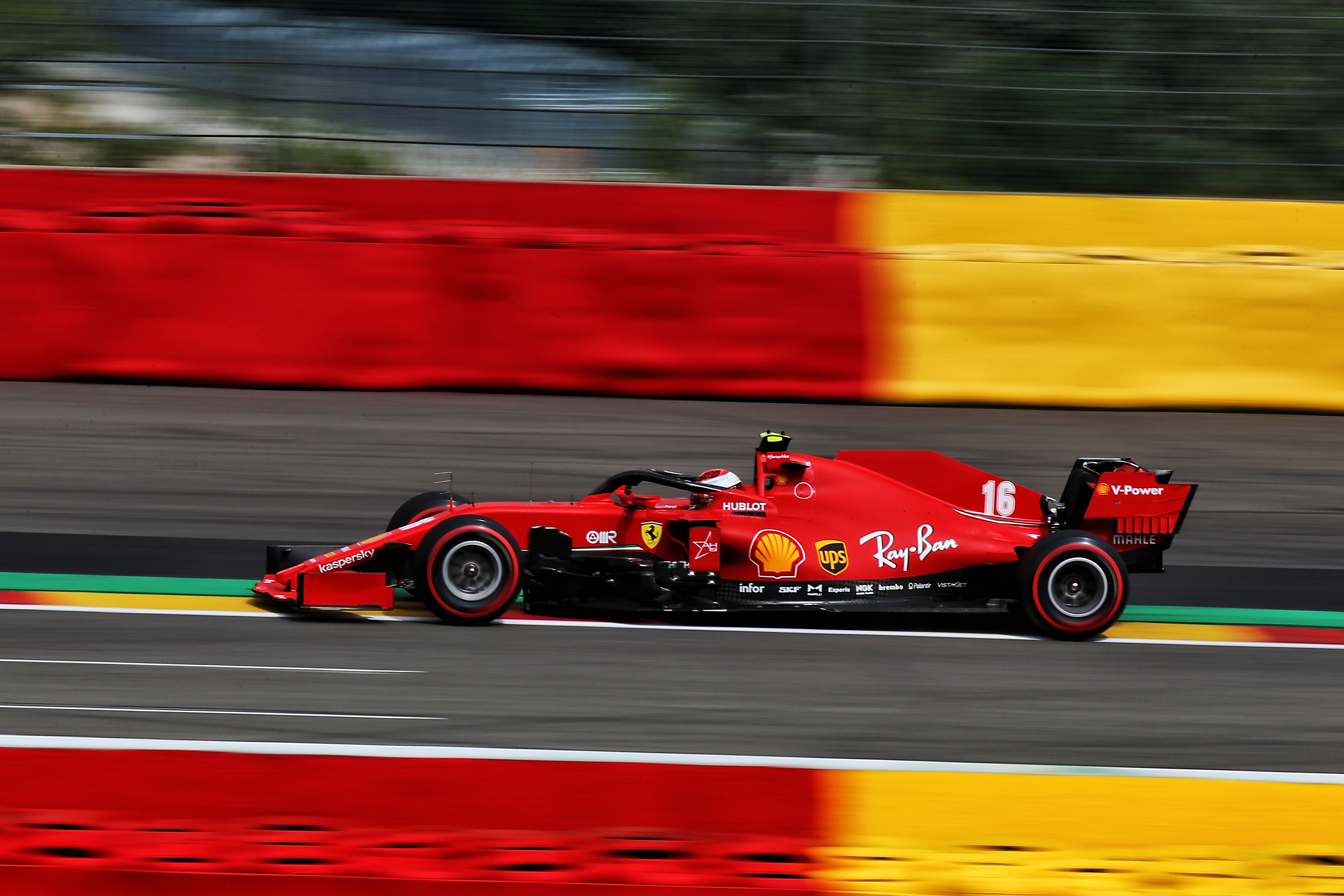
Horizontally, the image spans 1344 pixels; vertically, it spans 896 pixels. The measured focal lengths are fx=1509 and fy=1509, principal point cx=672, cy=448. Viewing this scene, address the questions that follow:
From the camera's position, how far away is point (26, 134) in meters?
10.9

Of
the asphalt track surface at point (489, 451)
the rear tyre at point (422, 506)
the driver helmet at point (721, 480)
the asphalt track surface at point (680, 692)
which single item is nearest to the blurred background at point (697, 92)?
the asphalt track surface at point (489, 451)

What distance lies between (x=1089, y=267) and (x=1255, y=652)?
157 inches

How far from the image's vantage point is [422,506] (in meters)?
7.41

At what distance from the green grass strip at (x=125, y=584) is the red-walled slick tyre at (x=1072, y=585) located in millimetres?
3784

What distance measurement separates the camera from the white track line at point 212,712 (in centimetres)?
556

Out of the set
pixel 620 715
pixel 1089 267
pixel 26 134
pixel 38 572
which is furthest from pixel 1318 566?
pixel 26 134

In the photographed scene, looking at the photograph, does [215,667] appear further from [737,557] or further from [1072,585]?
[1072,585]

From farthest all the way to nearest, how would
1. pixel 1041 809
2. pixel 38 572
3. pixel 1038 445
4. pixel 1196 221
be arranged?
pixel 1196 221 → pixel 1038 445 → pixel 38 572 → pixel 1041 809

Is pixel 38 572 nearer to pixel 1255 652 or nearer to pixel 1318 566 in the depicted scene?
pixel 1255 652

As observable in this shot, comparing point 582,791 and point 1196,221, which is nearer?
point 582,791

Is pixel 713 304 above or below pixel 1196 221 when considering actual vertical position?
below

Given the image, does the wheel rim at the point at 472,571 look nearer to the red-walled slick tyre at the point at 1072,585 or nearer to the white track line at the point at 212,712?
the white track line at the point at 212,712

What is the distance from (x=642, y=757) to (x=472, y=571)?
6.68 feet

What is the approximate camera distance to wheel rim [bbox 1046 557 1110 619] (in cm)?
707
